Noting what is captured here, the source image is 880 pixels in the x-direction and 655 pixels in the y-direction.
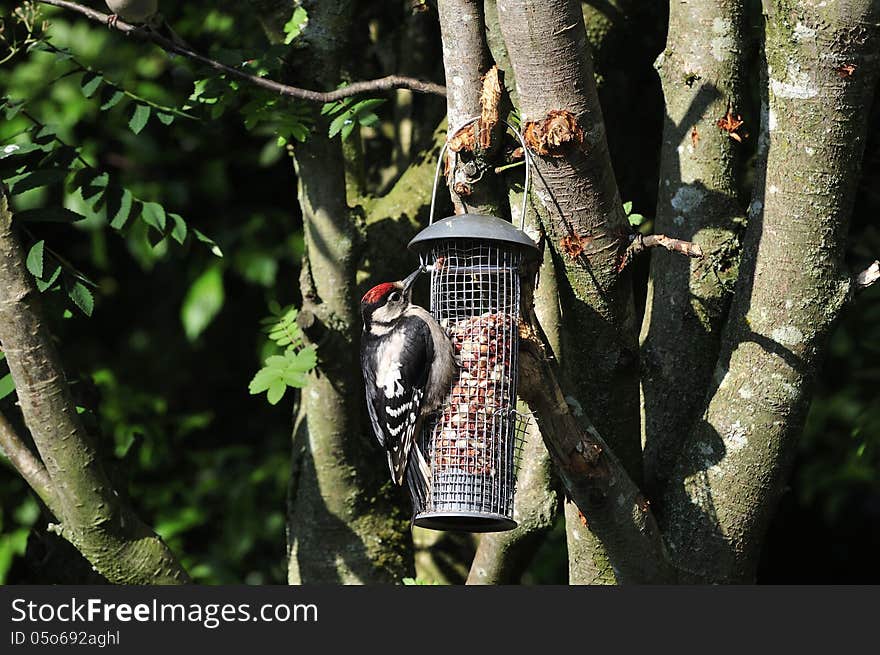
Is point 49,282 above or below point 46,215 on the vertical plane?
below

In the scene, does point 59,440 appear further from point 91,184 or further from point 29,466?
point 91,184

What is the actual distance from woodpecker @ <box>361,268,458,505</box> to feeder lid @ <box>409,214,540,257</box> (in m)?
0.37

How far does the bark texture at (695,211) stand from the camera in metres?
3.00

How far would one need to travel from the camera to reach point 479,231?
2344 millimetres

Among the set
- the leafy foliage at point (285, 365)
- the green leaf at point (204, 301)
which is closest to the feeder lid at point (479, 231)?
the leafy foliage at point (285, 365)

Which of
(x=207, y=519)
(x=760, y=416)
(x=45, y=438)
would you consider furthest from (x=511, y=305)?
(x=207, y=519)

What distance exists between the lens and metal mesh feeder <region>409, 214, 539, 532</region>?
252 centimetres

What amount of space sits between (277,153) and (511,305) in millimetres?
2696

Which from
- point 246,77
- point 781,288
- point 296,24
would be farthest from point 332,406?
point 781,288

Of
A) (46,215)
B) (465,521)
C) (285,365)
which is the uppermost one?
(46,215)

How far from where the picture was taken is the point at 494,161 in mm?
2600

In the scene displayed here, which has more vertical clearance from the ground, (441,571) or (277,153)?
(277,153)

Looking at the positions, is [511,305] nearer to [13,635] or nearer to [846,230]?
[846,230]

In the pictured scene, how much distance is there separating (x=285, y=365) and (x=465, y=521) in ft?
2.89
